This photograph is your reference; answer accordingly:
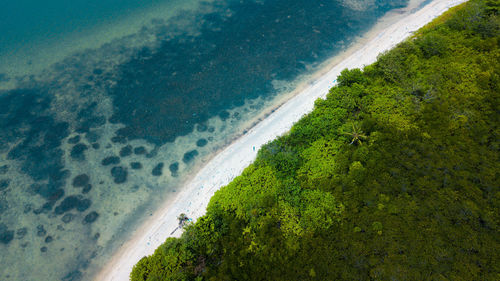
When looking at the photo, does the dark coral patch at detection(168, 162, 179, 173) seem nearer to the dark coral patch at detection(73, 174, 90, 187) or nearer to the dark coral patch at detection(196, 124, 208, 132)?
the dark coral patch at detection(196, 124, 208, 132)

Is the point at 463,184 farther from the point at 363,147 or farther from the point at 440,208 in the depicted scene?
the point at 363,147

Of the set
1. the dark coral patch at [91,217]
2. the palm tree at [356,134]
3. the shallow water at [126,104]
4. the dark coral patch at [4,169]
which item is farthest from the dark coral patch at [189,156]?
the dark coral patch at [4,169]

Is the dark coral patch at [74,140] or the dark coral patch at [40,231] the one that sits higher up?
the dark coral patch at [74,140]

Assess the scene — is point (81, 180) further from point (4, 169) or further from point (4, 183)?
point (4, 169)

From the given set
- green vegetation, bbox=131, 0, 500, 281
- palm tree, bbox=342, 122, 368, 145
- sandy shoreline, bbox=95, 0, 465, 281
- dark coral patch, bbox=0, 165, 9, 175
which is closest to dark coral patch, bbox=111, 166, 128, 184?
sandy shoreline, bbox=95, 0, 465, 281

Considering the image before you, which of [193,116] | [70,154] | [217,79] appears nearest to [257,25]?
[217,79]

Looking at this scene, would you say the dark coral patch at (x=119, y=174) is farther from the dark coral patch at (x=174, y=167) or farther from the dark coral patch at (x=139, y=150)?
the dark coral patch at (x=174, y=167)
